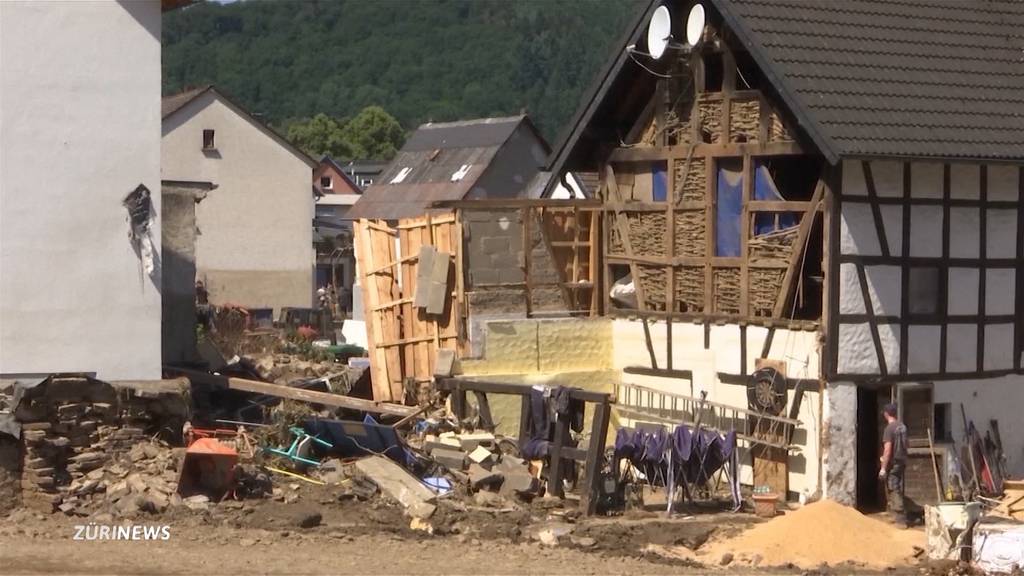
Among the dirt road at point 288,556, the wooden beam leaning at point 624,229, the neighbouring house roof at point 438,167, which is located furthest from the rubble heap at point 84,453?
the neighbouring house roof at point 438,167

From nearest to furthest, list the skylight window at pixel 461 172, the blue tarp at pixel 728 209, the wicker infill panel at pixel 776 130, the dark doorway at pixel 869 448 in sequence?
the wicker infill panel at pixel 776 130 < the dark doorway at pixel 869 448 < the blue tarp at pixel 728 209 < the skylight window at pixel 461 172

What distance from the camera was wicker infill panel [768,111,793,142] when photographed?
22328mm

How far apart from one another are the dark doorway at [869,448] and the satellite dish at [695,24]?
17.6 ft

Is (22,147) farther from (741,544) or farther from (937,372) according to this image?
(937,372)

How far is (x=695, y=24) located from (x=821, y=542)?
787 cm

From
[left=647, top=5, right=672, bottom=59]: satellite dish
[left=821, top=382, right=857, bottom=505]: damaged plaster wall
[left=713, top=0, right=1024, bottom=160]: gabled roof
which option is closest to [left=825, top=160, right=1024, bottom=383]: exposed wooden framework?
[left=821, top=382, right=857, bottom=505]: damaged plaster wall

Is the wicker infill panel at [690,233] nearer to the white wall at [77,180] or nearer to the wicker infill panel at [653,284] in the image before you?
the wicker infill panel at [653,284]

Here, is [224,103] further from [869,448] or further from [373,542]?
[373,542]

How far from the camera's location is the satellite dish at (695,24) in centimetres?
2309

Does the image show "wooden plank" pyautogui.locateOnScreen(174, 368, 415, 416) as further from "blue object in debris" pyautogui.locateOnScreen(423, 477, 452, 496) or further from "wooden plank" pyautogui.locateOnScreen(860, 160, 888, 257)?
Result: "wooden plank" pyautogui.locateOnScreen(860, 160, 888, 257)

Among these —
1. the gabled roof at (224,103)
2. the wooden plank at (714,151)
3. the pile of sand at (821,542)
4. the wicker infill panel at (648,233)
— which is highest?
the gabled roof at (224,103)

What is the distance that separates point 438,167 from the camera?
50.9 metres

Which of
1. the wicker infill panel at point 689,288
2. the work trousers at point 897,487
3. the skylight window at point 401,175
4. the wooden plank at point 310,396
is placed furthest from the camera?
the skylight window at point 401,175

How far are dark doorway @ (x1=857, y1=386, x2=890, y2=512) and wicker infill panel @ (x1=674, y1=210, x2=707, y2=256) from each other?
3070mm
